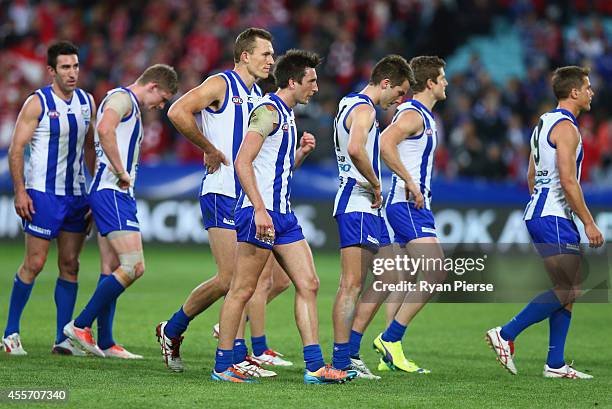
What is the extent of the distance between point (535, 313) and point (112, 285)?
3383mm

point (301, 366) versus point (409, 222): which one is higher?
point (409, 222)

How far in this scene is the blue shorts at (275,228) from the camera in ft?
23.9

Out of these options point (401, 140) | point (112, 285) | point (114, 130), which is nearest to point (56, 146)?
point (114, 130)

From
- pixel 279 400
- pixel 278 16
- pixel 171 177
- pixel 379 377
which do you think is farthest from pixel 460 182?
pixel 279 400

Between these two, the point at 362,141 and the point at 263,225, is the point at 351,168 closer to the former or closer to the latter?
the point at 362,141

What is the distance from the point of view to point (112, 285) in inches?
344

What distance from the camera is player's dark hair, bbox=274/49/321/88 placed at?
7.51 m

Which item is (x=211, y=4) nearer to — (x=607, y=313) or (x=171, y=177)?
(x=171, y=177)

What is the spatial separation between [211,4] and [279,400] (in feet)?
57.0

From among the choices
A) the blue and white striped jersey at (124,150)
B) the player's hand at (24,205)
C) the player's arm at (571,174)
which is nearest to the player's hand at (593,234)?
the player's arm at (571,174)

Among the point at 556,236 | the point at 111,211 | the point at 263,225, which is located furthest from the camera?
the point at 111,211

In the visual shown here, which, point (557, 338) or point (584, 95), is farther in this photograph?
point (584, 95)

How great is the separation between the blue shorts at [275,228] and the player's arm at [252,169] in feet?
0.55

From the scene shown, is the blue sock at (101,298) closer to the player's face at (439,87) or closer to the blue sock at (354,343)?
the blue sock at (354,343)
